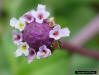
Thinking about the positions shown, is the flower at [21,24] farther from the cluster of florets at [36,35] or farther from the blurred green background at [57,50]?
the blurred green background at [57,50]

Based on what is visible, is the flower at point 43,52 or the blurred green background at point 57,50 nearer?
the flower at point 43,52

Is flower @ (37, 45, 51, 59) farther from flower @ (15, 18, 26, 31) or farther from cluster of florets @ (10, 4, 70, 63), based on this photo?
flower @ (15, 18, 26, 31)

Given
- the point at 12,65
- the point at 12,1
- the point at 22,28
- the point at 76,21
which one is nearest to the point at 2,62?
the point at 12,65

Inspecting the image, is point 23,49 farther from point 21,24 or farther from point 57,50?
point 57,50

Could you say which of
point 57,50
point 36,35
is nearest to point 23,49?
point 36,35

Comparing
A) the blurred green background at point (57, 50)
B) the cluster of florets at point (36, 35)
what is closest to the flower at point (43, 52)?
the cluster of florets at point (36, 35)

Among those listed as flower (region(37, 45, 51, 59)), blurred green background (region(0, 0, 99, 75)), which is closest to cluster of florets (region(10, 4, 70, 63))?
flower (region(37, 45, 51, 59))
